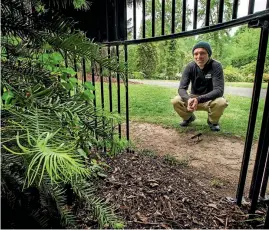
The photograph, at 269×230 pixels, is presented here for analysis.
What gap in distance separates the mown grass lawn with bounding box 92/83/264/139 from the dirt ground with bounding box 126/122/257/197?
0.29m

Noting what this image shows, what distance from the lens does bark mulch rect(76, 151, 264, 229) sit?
1076mm

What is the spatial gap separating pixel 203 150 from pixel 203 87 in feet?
3.98

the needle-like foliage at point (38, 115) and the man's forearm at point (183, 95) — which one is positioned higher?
the needle-like foliage at point (38, 115)

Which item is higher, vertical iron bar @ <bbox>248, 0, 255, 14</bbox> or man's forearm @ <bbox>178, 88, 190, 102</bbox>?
vertical iron bar @ <bbox>248, 0, 255, 14</bbox>

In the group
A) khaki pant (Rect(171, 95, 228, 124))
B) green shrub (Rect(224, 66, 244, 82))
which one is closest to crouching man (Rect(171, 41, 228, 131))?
khaki pant (Rect(171, 95, 228, 124))

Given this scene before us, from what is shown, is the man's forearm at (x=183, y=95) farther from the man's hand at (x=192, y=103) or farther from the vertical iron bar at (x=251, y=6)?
the vertical iron bar at (x=251, y=6)

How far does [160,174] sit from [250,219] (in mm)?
639

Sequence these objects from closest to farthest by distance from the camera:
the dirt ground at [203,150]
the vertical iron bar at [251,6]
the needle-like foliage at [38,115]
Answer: the needle-like foliage at [38,115] < the vertical iron bar at [251,6] < the dirt ground at [203,150]

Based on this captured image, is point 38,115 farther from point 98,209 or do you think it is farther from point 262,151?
point 262,151

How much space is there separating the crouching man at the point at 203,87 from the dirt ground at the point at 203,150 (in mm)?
408

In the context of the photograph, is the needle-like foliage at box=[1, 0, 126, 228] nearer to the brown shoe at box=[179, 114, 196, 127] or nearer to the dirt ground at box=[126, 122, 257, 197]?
the dirt ground at box=[126, 122, 257, 197]

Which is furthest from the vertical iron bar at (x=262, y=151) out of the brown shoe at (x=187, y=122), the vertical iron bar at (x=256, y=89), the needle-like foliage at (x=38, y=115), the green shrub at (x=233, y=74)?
the green shrub at (x=233, y=74)

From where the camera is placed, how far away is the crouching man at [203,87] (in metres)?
3.03

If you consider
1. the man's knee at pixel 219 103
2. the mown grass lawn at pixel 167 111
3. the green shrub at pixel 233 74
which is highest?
the green shrub at pixel 233 74
